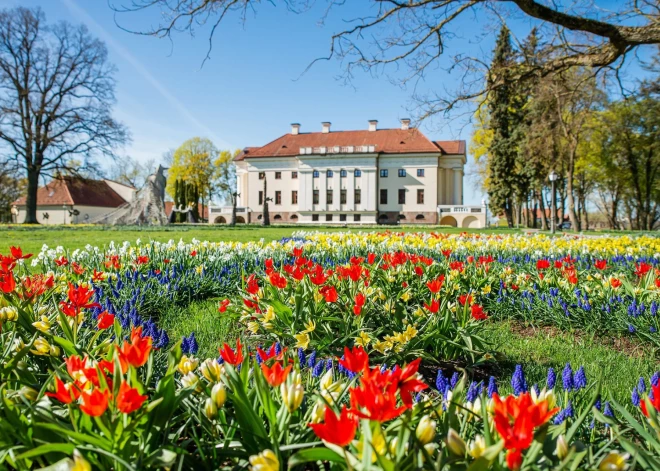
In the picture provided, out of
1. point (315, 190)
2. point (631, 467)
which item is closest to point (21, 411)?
point (631, 467)

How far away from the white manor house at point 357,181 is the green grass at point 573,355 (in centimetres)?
4838

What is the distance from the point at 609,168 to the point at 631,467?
123 feet

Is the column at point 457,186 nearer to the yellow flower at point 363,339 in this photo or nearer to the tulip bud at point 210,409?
the yellow flower at point 363,339

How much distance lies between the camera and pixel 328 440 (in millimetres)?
968

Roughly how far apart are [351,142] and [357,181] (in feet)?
20.9

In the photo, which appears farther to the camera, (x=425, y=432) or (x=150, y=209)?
(x=150, y=209)

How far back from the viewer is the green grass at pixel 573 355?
2.82 m

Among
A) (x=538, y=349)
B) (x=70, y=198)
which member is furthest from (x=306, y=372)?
Result: (x=70, y=198)

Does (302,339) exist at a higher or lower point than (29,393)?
lower

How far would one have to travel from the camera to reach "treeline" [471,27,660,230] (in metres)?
22.6

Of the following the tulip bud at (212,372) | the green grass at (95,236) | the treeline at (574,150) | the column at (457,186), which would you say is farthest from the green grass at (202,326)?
the column at (457,186)

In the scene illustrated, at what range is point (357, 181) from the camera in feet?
178

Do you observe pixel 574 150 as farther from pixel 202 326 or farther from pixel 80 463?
pixel 80 463

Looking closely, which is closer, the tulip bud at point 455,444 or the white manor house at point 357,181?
the tulip bud at point 455,444
